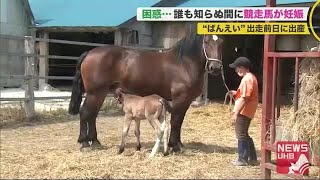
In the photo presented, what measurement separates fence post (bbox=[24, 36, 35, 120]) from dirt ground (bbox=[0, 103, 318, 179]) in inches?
12.3

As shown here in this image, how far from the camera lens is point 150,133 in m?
9.70

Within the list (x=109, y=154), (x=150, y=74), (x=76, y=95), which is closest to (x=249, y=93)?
(x=150, y=74)

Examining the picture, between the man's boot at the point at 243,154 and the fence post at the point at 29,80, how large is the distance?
539 cm

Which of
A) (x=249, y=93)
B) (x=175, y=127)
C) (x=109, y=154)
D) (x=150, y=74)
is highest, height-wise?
(x=150, y=74)

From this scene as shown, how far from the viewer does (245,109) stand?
22.4 feet

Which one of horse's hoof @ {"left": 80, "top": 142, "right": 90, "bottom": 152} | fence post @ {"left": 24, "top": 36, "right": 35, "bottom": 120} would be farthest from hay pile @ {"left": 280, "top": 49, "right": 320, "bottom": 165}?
fence post @ {"left": 24, "top": 36, "right": 35, "bottom": 120}

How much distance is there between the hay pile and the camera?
19.0 feet

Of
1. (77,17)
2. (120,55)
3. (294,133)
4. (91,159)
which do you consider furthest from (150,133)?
(77,17)

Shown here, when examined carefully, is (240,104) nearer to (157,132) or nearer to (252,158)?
(252,158)

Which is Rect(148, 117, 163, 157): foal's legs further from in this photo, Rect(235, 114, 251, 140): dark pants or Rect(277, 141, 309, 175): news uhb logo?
Rect(277, 141, 309, 175): news uhb logo

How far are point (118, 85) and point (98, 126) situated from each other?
269cm

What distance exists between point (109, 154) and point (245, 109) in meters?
2.09

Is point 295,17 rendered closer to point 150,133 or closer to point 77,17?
point 150,133

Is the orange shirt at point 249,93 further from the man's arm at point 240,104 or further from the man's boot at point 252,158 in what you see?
the man's boot at point 252,158
